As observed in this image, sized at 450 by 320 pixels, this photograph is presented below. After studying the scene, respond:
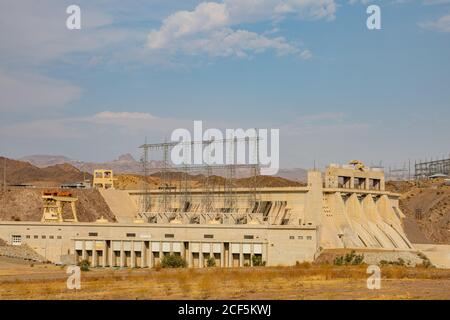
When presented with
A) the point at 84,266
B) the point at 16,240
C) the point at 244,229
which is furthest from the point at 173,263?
the point at 16,240

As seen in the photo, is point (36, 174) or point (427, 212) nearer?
point (427, 212)

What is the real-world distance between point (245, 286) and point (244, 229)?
41244 mm

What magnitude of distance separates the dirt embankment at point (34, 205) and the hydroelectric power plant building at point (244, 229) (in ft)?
23.6

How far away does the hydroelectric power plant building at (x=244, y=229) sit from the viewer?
7994cm

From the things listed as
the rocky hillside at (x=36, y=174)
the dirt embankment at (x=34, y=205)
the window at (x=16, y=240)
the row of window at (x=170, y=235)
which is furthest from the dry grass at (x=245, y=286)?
the rocky hillside at (x=36, y=174)

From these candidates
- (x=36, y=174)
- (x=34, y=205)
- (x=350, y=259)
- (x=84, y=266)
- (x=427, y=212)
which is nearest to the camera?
(x=84, y=266)

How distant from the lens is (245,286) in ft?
131

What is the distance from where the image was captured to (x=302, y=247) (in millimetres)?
77438

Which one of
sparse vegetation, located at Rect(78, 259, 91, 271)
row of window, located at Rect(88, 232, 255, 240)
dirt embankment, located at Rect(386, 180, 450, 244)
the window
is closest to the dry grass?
sparse vegetation, located at Rect(78, 259, 91, 271)

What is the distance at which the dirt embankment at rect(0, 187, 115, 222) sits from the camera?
99.6 metres

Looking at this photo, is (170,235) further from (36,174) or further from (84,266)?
(36,174)

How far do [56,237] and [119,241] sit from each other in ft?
27.8
